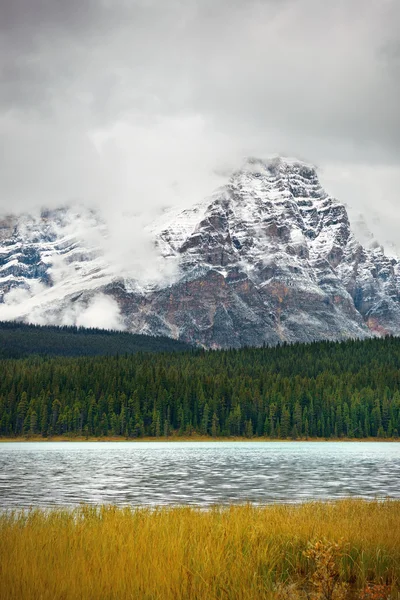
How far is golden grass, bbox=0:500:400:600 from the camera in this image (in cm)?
1423

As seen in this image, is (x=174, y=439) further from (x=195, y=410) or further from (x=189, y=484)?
(x=189, y=484)

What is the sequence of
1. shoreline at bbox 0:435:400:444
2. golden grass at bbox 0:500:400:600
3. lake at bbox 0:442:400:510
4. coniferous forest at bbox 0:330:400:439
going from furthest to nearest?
coniferous forest at bbox 0:330:400:439 < shoreline at bbox 0:435:400:444 < lake at bbox 0:442:400:510 < golden grass at bbox 0:500:400:600

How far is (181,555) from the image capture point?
16.8 meters

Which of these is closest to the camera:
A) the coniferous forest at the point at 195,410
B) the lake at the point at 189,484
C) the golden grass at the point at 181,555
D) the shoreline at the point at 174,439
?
the golden grass at the point at 181,555

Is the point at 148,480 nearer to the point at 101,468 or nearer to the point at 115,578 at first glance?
the point at 101,468

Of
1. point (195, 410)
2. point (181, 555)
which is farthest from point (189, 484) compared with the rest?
point (195, 410)

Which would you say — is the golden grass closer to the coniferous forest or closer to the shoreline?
the shoreline

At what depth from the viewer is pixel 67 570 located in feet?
49.3

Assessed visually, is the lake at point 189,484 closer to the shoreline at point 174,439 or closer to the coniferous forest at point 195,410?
the shoreline at point 174,439

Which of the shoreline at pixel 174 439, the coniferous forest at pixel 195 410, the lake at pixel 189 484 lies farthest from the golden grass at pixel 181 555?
the coniferous forest at pixel 195 410

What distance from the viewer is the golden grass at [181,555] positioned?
1423cm

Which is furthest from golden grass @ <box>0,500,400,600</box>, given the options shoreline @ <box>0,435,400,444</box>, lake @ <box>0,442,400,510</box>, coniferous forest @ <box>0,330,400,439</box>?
coniferous forest @ <box>0,330,400,439</box>

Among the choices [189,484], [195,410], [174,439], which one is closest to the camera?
[189,484]

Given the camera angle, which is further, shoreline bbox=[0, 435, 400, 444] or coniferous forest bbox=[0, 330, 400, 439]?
coniferous forest bbox=[0, 330, 400, 439]
